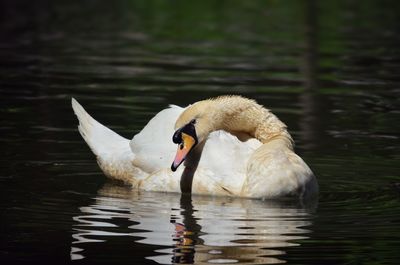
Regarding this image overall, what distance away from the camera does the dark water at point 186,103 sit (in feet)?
29.8

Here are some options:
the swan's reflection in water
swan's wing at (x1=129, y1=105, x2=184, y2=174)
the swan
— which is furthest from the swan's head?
the swan's reflection in water

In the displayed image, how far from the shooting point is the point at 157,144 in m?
11.6

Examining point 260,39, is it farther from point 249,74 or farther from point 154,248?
point 154,248

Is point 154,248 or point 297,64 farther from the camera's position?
point 297,64

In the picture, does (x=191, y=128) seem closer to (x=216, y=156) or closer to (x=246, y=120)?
(x=216, y=156)

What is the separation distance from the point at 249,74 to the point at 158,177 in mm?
9372

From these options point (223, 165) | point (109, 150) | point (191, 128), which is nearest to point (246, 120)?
point (191, 128)

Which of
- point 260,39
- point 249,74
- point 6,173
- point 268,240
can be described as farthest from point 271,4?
point 268,240

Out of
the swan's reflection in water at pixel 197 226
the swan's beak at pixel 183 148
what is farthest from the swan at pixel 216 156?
the swan's reflection in water at pixel 197 226

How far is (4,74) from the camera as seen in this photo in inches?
808

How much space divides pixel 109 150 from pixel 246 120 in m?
1.52

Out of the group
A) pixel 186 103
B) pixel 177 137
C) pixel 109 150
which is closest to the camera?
pixel 177 137

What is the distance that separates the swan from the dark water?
0.55 ft

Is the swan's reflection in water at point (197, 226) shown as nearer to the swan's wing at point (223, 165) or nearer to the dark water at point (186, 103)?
the dark water at point (186, 103)
